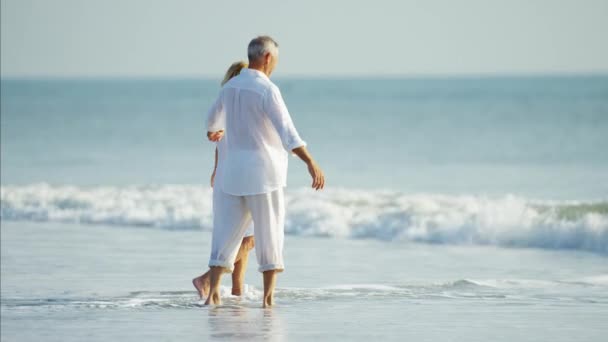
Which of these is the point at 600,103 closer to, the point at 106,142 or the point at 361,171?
the point at 106,142

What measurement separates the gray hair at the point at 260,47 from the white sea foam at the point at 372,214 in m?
5.53

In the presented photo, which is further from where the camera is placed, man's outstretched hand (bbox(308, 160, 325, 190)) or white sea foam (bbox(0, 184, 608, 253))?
white sea foam (bbox(0, 184, 608, 253))

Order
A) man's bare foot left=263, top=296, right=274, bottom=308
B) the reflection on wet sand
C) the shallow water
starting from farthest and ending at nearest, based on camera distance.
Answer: man's bare foot left=263, top=296, right=274, bottom=308 < the shallow water < the reflection on wet sand

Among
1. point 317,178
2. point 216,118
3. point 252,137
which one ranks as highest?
point 216,118

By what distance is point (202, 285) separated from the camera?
774cm

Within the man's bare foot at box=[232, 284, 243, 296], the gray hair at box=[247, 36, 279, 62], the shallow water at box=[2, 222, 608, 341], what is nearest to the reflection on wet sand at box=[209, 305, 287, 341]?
the shallow water at box=[2, 222, 608, 341]

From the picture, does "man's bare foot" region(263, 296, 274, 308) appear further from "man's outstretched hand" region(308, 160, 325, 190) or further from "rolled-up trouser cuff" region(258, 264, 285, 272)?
"man's outstretched hand" region(308, 160, 325, 190)

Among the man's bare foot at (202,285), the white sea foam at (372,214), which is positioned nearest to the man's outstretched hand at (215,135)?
the man's bare foot at (202,285)

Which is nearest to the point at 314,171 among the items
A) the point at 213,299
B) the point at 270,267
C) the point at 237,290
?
the point at 270,267

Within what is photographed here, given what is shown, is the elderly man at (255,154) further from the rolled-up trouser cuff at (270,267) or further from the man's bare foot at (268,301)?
the man's bare foot at (268,301)

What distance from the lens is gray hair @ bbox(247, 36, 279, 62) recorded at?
7.18m

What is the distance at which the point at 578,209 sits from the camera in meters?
13.6

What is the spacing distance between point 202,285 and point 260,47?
1637 mm

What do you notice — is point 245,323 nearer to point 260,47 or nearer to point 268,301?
point 268,301
